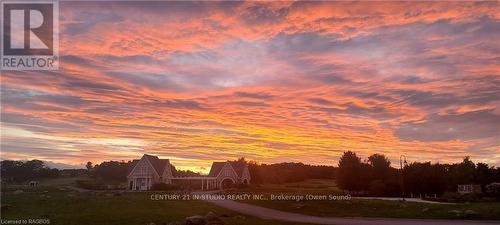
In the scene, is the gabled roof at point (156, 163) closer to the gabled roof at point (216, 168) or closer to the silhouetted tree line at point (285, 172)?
the gabled roof at point (216, 168)

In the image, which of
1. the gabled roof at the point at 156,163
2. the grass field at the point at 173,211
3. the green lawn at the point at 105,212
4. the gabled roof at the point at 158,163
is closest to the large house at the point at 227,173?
the gabled roof at the point at 158,163

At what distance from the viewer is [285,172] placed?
409 feet

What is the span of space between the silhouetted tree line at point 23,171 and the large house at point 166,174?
40155mm

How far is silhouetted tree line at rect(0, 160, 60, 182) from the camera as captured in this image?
113 m

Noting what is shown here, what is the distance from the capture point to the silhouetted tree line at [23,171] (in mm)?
113025

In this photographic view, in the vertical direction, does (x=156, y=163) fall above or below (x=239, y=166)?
above

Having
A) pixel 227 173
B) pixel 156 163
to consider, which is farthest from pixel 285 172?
pixel 156 163

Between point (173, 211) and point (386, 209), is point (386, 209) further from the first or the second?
point (173, 211)

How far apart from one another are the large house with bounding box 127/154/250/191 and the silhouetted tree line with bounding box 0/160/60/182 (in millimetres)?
40155

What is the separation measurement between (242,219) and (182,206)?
33.8ft

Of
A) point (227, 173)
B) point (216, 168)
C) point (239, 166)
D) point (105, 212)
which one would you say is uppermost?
point (105, 212)

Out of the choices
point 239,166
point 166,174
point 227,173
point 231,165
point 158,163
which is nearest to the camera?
point 158,163

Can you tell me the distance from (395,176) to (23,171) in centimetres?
9762

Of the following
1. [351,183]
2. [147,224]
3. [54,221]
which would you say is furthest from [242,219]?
[351,183]
